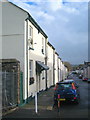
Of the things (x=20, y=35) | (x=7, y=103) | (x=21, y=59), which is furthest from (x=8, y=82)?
(x=20, y=35)

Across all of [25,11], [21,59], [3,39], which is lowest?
[21,59]

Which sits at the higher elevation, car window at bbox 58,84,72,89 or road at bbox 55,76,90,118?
car window at bbox 58,84,72,89

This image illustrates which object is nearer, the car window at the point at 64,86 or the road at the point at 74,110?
the road at the point at 74,110

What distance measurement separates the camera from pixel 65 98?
52.1 feet

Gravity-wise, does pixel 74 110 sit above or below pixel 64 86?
below

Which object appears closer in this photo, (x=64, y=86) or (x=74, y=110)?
(x=74, y=110)

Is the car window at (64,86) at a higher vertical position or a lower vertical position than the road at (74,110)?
higher

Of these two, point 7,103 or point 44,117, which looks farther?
point 7,103

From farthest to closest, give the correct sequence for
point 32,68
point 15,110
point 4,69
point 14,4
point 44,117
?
point 32,68
point 14,4
point 4,69
point 15,110
point 44,117

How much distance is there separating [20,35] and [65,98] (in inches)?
199

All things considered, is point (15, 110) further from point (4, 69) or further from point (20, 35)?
point (20, 35)

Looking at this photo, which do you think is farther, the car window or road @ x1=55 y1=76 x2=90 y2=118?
the car window

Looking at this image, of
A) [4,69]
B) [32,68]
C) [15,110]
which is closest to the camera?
[15,110]

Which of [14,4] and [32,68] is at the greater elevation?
[14,4]
